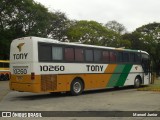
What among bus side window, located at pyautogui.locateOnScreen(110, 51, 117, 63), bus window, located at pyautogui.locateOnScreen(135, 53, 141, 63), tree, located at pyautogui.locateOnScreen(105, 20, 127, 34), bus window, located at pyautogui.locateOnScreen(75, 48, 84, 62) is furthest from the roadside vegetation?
bus window, located at pyautogui.locateOnScreen(75, 48, 84, 62)

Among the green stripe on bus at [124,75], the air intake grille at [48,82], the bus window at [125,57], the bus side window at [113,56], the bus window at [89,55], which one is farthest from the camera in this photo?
the bus window at [125,57]

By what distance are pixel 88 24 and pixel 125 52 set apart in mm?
47186

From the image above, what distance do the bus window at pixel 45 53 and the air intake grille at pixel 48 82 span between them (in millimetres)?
928

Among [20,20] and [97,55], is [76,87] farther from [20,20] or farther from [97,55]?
[20,20]

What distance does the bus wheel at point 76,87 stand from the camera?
20469 millimetres

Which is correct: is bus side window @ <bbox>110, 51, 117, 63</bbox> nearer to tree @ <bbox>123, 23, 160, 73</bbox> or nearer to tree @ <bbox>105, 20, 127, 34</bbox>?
tree @ <bbox>123, 23, 160, 73</bbox>

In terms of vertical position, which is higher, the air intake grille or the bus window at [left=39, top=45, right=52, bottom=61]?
the bus window at [left=39, top=45, right=52, bottom=61]

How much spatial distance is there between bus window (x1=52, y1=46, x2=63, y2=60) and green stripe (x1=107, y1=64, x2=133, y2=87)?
527cm

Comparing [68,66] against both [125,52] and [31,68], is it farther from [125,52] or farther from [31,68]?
[125,52]

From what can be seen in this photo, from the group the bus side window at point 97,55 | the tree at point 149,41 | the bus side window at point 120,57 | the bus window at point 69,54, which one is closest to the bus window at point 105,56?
the bus side window at point 97,55

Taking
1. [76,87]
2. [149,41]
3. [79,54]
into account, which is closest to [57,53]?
[79,54]

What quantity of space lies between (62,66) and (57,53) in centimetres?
78

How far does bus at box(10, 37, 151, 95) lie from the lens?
18.4 m

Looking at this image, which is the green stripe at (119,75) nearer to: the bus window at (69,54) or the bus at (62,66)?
the bus at (62,66)
